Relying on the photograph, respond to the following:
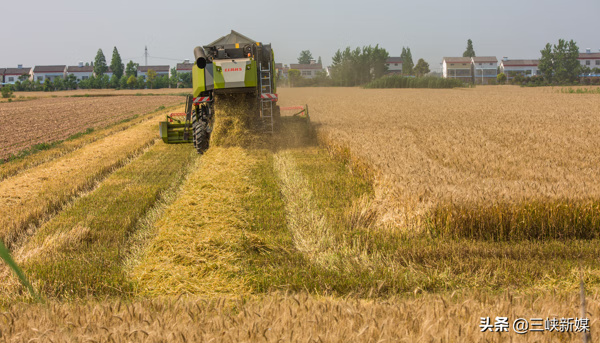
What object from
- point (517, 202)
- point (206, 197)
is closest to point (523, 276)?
point (517, 202)

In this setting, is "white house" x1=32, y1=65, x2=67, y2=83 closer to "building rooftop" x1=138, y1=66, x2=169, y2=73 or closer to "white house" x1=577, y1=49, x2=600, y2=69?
"building rooftop" x1=138, y1=66, x2=169, y2=73

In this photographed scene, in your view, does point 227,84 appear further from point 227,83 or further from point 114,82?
point 114,82

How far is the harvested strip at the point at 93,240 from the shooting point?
4320 mm

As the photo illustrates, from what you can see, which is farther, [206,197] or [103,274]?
[206,197]

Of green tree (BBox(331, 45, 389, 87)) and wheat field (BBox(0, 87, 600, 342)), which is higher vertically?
green tree (BBox(331, 45, 389, 87))

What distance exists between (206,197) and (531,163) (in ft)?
17.9

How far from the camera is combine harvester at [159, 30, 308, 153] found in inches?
457

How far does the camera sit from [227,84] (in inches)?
455

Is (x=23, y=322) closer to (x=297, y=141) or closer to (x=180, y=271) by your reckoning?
(x=180, y=271)

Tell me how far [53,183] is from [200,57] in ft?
15.8

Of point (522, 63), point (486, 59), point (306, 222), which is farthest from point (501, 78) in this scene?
point (306, 222)

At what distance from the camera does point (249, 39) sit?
42.1 feet

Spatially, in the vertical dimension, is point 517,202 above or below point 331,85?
below

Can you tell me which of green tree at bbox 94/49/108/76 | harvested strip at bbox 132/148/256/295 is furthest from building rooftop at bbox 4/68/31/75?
harvested strip at bbox 132/148/256/295
